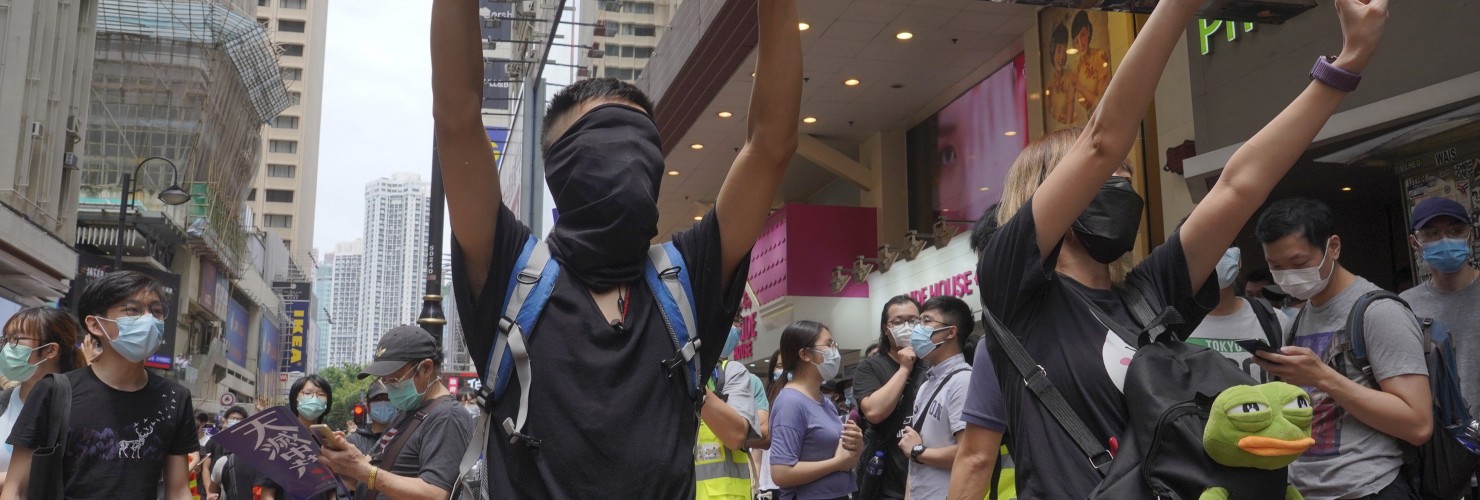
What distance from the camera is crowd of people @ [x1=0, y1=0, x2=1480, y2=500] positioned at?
2150mm

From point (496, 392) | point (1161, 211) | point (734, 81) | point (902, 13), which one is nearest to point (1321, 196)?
point (1161, 211)

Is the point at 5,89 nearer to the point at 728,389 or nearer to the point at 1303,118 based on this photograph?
the point at 728,389

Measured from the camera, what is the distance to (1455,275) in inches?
203

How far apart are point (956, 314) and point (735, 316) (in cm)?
371

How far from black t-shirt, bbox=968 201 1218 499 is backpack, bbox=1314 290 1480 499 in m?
1.25

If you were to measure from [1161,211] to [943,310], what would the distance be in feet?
28.2

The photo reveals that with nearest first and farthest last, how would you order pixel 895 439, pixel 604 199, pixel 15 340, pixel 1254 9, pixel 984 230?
pixel 604 199 < pixel 984 230 < pixel 15 340 < pixel 895 439 < pixel 1254 9

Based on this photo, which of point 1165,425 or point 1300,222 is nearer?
point 1165,425

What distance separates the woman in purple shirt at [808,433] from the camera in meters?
6.55

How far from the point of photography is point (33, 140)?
2292 cm

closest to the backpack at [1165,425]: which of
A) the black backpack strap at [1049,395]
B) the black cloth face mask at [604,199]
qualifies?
the black backpack strap at [1049,395]

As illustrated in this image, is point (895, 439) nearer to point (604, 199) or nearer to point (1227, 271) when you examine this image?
point (1227, 271)

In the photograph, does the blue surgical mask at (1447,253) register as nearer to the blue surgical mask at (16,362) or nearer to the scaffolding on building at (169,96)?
the blue surgical mask at (16,362)

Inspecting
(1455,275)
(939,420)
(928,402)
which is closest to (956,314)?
(928,402)
